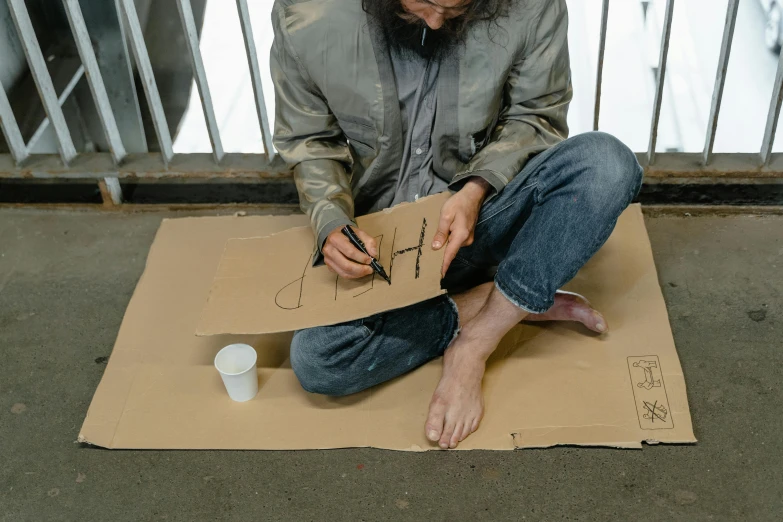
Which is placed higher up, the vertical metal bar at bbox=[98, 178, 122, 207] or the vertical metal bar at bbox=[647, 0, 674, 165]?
the vertical metal bar at bbox=[647, 0, 674, 165]

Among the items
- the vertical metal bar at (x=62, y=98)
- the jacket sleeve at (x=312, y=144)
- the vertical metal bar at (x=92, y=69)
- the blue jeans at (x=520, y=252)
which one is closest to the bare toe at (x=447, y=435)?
the blue jeans at (x=520, y=252)

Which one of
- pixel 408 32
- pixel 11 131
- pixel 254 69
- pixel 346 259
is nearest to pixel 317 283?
pixel 346 259

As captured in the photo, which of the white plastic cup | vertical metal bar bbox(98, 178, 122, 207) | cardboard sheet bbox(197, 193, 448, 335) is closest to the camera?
cardboard sheet bbox(197, 193, 448, 335)

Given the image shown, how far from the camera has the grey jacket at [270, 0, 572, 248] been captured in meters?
1.34

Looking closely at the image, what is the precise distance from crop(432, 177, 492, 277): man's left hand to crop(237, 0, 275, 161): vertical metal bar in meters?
0.65

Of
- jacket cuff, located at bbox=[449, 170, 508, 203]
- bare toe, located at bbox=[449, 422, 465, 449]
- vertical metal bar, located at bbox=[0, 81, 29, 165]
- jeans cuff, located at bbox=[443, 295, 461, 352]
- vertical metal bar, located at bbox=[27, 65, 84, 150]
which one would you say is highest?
jacket cuff, located at bbox=[449, 170, 508, 203]

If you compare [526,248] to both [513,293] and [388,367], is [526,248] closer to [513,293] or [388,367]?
[513,293]

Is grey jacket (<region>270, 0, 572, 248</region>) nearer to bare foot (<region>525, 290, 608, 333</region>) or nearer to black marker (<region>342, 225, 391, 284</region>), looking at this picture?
black marker (<region>342, 225, 391, 284</region>)

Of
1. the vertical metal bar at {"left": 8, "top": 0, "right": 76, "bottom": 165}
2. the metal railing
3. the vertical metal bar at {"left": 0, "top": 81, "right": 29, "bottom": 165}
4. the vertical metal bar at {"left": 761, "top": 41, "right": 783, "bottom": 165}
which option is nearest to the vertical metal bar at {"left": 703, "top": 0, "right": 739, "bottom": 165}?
the metal railing

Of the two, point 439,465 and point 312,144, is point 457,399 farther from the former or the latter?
point 312,144

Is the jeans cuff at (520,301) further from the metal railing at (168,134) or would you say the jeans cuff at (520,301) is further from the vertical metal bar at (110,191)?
the vertical metal bar at (110,191)

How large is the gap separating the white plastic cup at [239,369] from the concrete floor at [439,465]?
116 mm

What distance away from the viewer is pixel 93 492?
4.59ft

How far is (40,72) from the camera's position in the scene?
1.83 m
